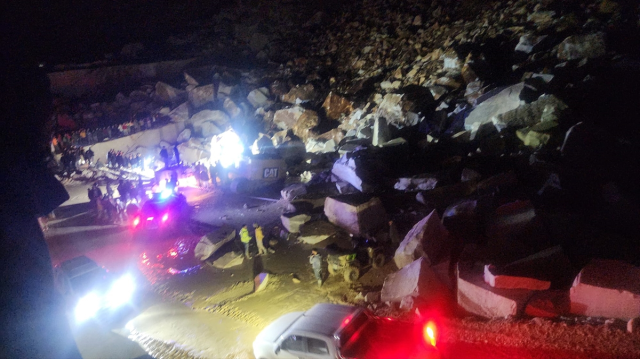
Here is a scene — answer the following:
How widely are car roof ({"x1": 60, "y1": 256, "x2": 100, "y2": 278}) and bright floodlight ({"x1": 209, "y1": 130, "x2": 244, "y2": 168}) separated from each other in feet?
33.4

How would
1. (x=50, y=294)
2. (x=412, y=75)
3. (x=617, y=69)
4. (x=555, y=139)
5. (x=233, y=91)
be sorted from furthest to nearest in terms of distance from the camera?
(x=233, y=91) < (x=412, y=75) < (x=617, y=69) < (x=555, y=139) < (x=50, y=294)

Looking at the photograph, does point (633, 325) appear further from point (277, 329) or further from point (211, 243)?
point (211, 243)

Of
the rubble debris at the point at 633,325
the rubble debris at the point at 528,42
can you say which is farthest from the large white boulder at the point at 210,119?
the rubble debris at the point at 633,325

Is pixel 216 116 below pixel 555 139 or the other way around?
the other way around

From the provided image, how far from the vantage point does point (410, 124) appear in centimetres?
1597

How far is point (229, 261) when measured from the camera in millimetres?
9297

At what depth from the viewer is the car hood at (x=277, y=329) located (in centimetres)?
514

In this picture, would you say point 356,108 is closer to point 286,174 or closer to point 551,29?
point 286,174

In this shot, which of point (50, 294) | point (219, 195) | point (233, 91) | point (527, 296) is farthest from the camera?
point (233, 91)

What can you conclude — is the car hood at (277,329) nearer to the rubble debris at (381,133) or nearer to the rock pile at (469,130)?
the rock pile at (469,130)

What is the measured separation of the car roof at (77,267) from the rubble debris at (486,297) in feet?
26.1

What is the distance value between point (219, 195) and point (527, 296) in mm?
12944

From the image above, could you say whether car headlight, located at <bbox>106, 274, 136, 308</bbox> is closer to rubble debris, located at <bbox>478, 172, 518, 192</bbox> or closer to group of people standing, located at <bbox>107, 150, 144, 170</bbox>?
rubble debris, located at <bbox>478, 172, 518, 192</bbox>

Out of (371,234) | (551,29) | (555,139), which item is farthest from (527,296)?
(551,29)
